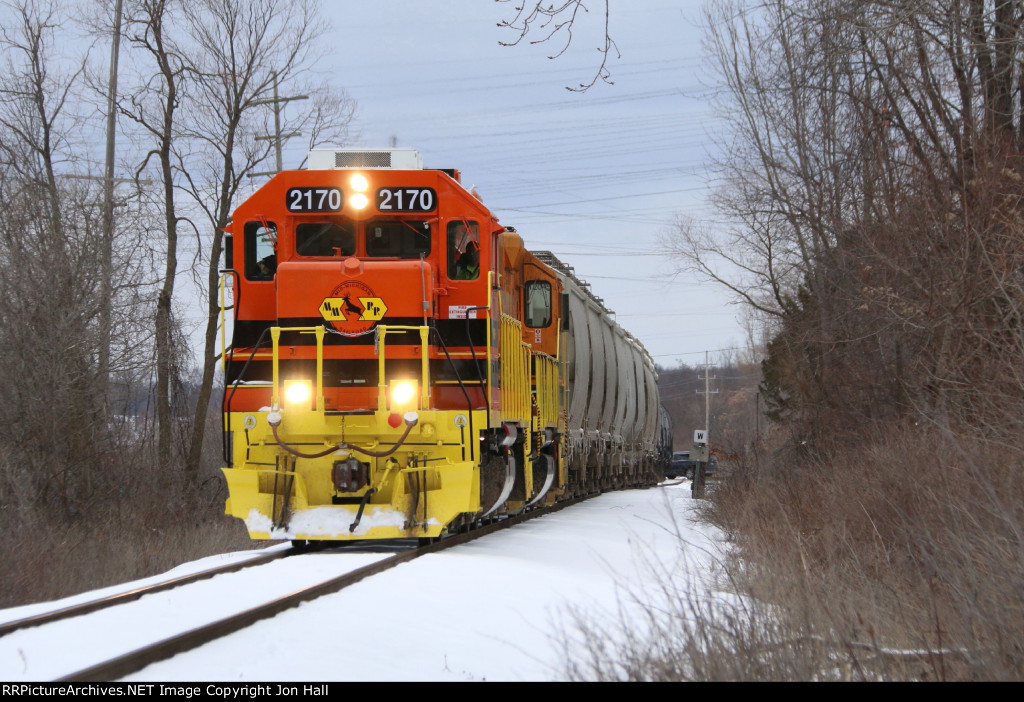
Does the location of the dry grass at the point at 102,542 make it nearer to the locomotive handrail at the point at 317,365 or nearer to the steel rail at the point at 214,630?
the locomotive handrail at the point at 317,365

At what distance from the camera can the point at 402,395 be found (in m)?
10.7

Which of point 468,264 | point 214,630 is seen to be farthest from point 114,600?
point 468,264

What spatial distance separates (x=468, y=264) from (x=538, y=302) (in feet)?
14.0

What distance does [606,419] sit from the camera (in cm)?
2219

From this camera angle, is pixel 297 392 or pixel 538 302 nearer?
pixel 297 392

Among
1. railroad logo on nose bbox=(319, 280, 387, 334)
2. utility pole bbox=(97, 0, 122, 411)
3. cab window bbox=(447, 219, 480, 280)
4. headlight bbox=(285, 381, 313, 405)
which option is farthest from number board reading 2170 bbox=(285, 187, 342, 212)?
utility pole bbox=(97, 0, 122, 411)

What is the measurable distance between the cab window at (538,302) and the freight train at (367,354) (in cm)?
230

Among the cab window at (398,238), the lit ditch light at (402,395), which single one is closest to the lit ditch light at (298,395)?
the lit ditch light at (402,395)

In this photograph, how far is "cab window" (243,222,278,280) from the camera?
11.6 metres

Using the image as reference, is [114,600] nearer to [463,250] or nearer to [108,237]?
[463,250]

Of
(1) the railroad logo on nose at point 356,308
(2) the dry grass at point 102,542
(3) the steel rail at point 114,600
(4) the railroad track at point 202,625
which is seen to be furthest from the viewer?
(1) the railroad logo on nose at point 356,308

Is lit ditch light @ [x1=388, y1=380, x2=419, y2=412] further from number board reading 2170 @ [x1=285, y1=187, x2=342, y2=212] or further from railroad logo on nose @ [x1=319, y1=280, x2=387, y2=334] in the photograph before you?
number board reading 2170 @ [x1=285, y1=187, x2=342, y2=212]

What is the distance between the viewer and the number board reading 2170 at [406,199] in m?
11.4

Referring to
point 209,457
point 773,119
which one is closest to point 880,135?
point 773,119
